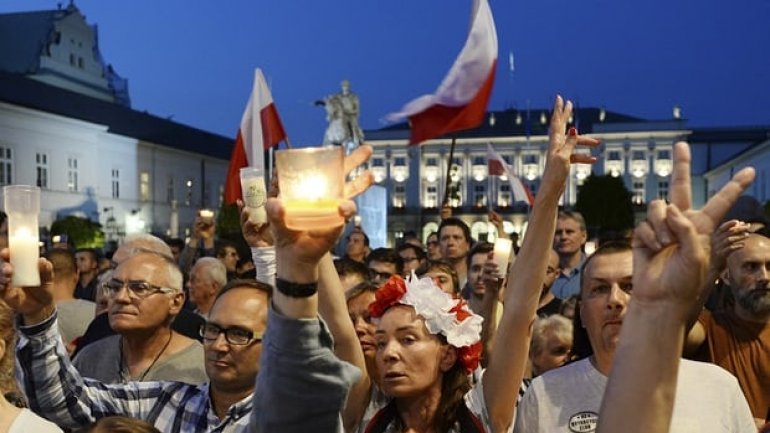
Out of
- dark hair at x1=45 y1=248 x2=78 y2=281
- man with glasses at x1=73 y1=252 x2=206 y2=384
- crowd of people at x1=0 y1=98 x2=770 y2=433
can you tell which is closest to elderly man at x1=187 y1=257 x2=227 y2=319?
dark hair at x1=45 y1=248 x2=78 y2=281

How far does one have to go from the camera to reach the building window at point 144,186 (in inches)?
2301

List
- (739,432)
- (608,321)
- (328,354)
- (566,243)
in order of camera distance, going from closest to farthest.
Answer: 1. (328,354)
2. (739,432)
3. (608,321)
4. (566,243)

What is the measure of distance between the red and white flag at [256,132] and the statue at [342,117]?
59.0ft

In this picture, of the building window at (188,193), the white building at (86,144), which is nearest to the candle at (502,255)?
the white building at (86,144)

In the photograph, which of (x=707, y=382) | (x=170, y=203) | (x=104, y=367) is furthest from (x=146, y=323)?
Result: (x=170, y=203)

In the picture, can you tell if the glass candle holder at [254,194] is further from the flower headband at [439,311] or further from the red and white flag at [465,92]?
the red and white flag at [465,92]

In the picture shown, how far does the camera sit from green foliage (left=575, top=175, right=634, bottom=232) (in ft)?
239

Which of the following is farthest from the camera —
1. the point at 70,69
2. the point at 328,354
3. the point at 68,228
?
the point at 70,69

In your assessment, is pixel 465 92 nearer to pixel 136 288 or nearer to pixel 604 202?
pixel 136 288

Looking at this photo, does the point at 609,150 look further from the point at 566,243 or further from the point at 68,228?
the point at 566,243

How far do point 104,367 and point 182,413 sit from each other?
1.26 meters

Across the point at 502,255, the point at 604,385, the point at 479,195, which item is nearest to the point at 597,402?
the point at 604,385

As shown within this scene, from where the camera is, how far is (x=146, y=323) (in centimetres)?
444

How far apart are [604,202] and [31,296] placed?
72.2 meters
